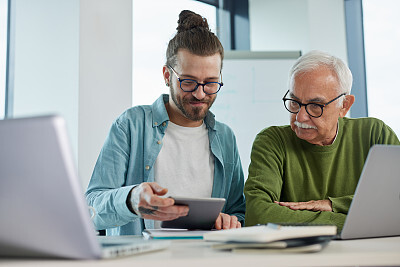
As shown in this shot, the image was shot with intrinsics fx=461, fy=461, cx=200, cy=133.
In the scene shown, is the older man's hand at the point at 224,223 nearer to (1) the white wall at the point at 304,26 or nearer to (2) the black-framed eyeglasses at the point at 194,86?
(2) the black-framed eyeglasses at the point at 194,86

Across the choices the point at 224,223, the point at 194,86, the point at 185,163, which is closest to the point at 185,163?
the point at 185,163

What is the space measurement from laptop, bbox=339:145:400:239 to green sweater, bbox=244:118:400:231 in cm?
53

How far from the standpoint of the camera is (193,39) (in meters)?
1.93

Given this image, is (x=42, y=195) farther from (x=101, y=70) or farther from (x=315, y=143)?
(x=101, y=70)

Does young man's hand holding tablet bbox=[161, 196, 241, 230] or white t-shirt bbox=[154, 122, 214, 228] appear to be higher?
white t-shirt bbox=[154, 122, 214, 228]

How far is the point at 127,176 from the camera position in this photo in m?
1.91

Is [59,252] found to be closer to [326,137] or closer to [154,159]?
[154,159]

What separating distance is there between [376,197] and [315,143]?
0.78 meters

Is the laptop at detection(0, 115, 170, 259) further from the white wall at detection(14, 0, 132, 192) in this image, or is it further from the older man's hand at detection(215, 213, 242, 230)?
the white wall at detection(14, 0, 132, 192)

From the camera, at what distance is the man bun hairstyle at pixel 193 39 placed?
6.23 feet

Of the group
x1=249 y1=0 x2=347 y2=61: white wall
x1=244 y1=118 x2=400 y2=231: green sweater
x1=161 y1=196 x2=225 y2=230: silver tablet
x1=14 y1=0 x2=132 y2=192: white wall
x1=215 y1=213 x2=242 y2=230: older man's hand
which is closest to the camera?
x1=161 y1=196 x2=225 y2=230: silver tablet

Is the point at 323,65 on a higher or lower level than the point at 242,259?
higher

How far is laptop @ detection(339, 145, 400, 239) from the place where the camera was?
1049 millimetres

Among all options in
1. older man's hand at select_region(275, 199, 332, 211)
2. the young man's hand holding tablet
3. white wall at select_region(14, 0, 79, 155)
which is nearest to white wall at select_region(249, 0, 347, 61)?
white wall at select_region(14, 0, 79, 155)
